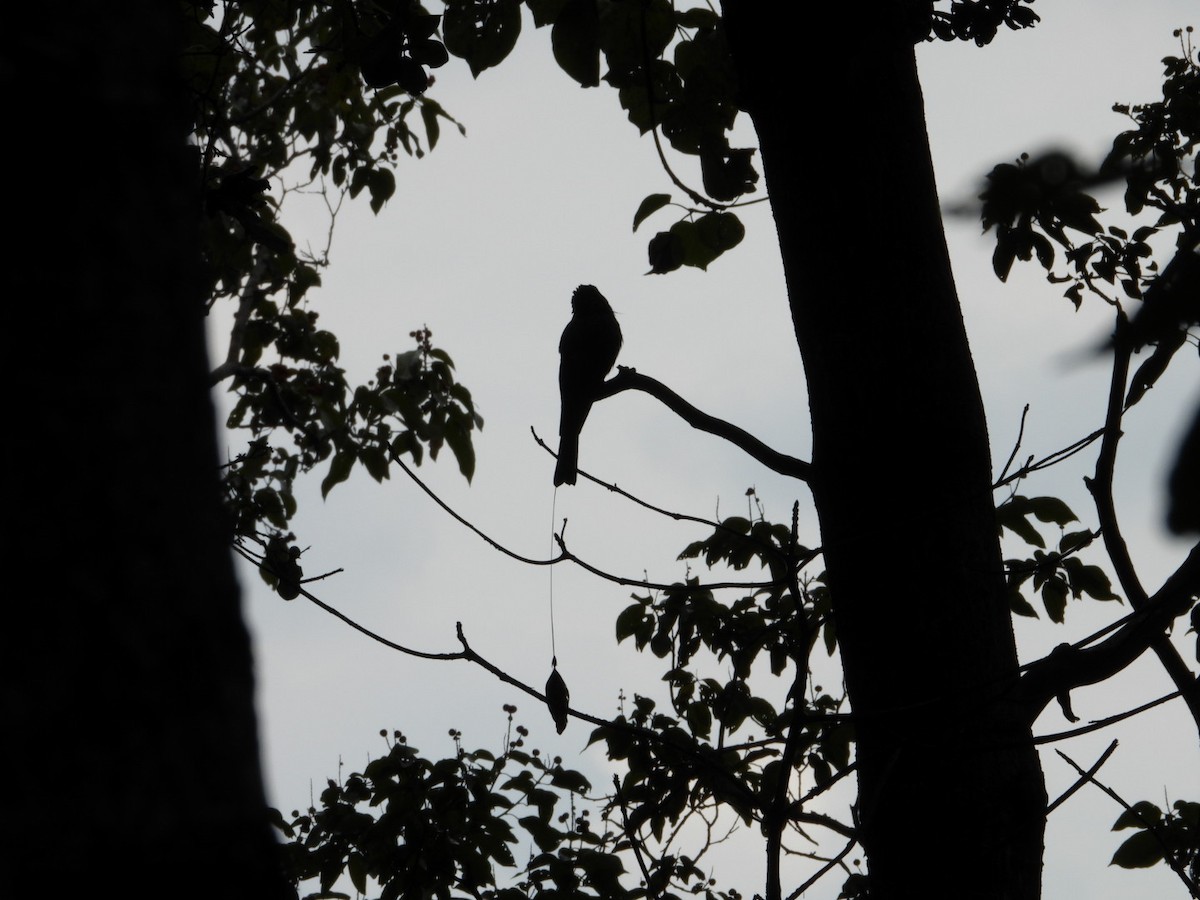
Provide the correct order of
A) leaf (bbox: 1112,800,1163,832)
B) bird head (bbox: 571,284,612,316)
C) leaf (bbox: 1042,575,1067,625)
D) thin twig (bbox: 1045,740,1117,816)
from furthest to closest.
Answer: bird head (bbox: 571,284,612,316) → leaf (bbox: 1042,575,1067,625) → leaf (bbox: 1112,800,1163,832) → thin twig (bbox: 1045,740,1117,816)

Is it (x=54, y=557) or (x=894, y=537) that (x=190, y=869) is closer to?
(x=54, y=557)

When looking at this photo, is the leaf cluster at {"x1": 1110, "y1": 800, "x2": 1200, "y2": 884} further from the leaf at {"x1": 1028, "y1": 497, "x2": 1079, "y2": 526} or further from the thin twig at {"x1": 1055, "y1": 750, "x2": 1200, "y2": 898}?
the leaf at {"x1": 1028, "y1": 497, "x2": 1079, "y2": 526}

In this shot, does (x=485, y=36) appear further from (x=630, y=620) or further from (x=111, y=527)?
(x=111, y=527)

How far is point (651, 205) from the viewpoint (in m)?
2.83

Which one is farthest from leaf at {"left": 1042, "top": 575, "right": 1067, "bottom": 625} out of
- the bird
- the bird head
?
the bird head

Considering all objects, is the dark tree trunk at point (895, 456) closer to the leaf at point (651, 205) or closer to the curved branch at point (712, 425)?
the curved branch at point (712, 425)

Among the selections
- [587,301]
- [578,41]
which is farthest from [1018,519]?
[587,301]

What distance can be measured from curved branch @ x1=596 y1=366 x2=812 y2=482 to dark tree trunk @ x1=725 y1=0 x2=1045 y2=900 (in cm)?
10

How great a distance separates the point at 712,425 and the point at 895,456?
0.47 meters

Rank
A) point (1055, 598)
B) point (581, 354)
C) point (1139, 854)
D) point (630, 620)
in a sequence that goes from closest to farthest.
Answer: point (1139, 854) < point (1055, 598) < point (630, 620) < point (581, 354)

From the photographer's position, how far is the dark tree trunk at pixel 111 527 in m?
0.66

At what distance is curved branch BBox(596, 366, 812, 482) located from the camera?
2.05 m

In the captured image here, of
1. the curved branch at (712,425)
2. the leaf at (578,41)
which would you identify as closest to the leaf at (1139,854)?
the curved branch at (712,425)

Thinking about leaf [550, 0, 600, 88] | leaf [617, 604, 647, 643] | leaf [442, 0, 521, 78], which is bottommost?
leaf [617, 604, 647, 643]
